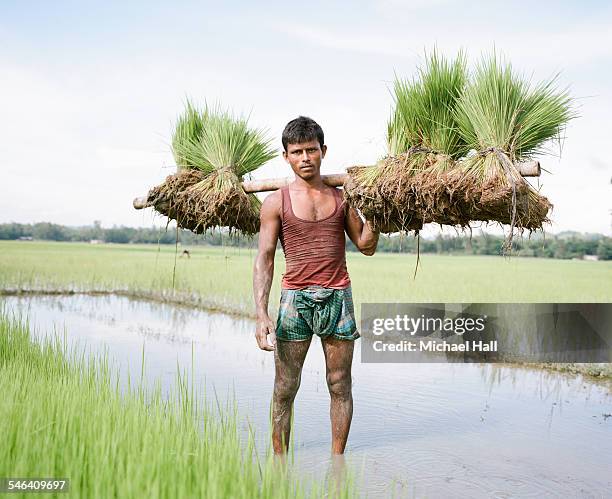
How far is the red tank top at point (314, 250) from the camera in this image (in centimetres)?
362

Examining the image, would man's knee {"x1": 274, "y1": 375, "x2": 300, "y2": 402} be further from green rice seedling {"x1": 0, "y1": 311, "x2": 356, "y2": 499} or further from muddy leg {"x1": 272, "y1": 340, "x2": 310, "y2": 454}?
green rice seedling {"x1": 0, "y1": 311, "x2": 356, "y2": 499}

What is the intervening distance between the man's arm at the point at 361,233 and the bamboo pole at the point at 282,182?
18cm

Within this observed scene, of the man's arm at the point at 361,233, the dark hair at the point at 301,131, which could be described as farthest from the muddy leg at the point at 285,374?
the dark hair at the point at 301,131

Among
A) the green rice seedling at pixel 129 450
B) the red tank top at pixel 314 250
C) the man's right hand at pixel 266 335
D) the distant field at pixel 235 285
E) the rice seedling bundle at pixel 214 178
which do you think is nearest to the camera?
the green rice seedling at pixel 129 450

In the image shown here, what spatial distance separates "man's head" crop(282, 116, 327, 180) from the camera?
3.54 metres

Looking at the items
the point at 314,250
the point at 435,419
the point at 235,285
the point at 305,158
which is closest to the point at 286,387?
the point at 314,250

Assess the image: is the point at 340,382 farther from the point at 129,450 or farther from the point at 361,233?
the point at 129,450

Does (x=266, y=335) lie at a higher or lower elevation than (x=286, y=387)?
higher

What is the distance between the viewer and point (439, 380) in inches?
235

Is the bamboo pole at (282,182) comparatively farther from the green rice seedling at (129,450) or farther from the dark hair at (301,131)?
the green rice seedling at (129,450)

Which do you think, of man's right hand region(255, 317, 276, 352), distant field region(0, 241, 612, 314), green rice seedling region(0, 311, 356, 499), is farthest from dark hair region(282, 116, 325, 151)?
distant field region(0, 241, 612, 314)

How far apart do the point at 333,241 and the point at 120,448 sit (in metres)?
1.58

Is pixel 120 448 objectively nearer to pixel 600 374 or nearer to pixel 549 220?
pixel 549 220

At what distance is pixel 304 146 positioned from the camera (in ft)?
11.6
